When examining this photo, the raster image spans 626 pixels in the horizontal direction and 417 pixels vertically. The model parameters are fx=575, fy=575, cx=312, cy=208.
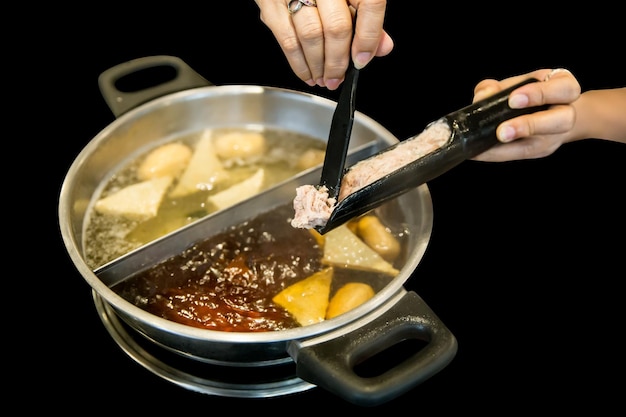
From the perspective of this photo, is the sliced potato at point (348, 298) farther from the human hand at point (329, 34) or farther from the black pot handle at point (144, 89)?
the black pot handle at point (144, 89)

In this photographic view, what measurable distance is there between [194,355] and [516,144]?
131cm

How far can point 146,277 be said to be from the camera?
1.87 m

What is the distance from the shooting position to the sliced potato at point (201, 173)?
225 centimetres

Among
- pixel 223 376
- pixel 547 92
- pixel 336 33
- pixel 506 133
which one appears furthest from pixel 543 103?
pixel 223 376

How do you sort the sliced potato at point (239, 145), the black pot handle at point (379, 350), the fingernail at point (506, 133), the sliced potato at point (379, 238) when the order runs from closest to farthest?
the black pot handle at point (379, 350) → the fingernail at point (506, 133) → the sliced potato at point (379, 238) → the sliced potato at point (239, 145)

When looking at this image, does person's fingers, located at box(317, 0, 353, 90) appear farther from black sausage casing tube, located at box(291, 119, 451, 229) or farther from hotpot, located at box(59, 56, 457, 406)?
hotpot, located at box(59, 56, 457, 406)

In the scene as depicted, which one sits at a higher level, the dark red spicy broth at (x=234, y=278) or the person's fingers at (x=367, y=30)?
the person's fingers at (x=367, y=30)

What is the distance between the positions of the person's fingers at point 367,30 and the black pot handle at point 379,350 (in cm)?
68

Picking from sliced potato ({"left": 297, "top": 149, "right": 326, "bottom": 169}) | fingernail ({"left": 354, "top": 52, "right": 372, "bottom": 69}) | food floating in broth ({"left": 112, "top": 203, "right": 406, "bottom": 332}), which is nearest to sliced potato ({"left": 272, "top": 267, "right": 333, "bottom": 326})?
food floating in broth ({"left": 112, "top": 203, "right": 406, "bottom": 332})

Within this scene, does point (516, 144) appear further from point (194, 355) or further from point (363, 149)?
point (194, 355)

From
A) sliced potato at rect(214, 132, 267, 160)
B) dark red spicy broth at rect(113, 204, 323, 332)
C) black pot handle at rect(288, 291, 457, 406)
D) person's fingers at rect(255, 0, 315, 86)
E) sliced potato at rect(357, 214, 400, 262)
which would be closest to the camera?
black pot handle at rect(288, 291, 457, 406)

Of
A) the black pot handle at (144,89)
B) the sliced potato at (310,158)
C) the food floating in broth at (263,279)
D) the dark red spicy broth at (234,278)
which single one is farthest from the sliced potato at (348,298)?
the black pot handle at (144,89)

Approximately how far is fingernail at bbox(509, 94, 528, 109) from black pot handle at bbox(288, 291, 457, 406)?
0.74m

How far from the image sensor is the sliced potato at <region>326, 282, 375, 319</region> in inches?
70.7
